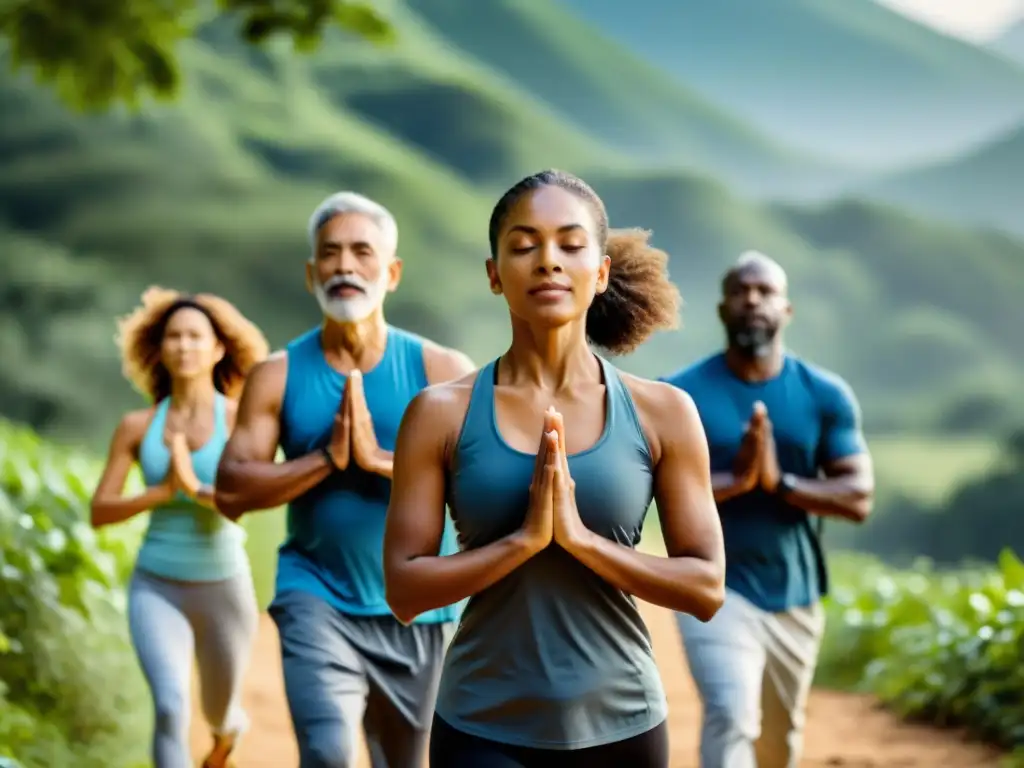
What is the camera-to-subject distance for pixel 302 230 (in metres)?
19.3

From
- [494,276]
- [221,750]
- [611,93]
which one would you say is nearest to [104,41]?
[221,750]

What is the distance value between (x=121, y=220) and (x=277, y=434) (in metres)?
15.6

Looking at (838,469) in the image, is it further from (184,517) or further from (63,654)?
(63,654)

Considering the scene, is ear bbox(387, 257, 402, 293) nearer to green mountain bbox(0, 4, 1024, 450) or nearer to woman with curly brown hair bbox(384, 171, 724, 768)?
woman with curly brown hair bbox(384, 171, 724, 768)

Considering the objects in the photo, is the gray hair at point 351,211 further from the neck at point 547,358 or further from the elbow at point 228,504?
the neck at point 547,358

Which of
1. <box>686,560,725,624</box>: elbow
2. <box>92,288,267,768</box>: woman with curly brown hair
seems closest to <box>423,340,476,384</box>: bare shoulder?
<box>92,288,267,768</box>: woman with curly brown hair

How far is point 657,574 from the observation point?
9.08 ft

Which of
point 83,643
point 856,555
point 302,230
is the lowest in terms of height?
point 83,643

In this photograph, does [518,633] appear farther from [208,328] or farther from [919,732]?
[919,732]

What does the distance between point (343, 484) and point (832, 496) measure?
1.75 m

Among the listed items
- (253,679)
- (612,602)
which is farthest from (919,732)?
(612,602)

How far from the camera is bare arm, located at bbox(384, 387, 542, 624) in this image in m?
2.81

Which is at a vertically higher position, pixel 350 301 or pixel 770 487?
pixel 350 301

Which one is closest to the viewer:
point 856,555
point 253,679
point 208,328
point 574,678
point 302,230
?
point 574,678
